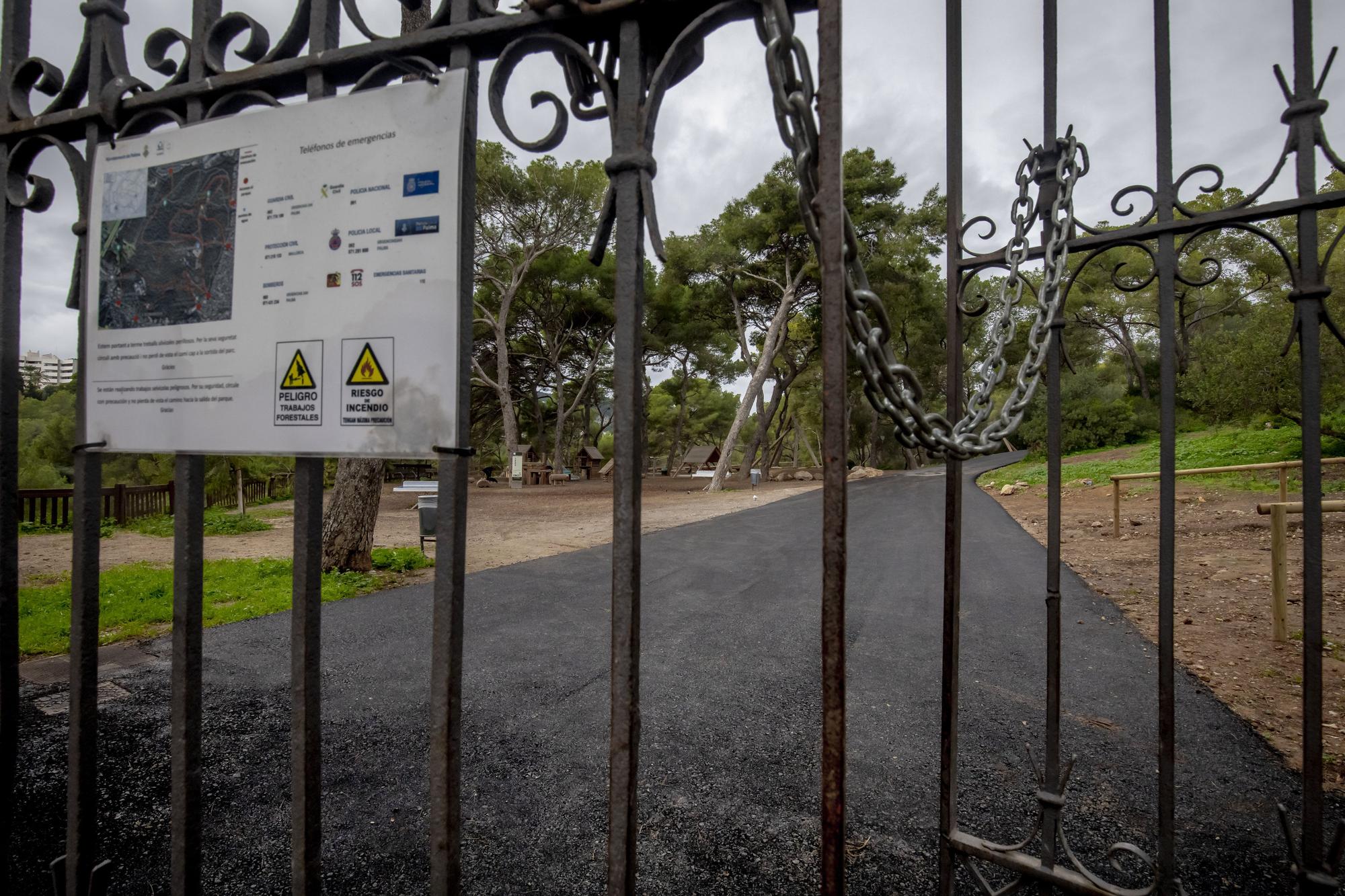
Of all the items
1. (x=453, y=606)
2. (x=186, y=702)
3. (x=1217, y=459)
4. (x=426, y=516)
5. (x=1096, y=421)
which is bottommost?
(x=426, y=516)

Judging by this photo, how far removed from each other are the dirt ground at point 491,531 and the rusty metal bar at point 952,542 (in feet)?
8.54

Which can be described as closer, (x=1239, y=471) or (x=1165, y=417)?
(x=1165, y=417)

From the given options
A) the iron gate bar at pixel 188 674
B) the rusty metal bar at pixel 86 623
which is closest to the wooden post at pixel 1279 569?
the iron gate bar at pixel 188 674

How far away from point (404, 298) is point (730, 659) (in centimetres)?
317

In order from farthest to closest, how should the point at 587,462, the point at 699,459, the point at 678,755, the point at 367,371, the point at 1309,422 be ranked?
the point at 699,459
the point at 587,462
the point at 678,755
the point at 1309,422
the point at 367,371

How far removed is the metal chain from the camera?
951 millimetres

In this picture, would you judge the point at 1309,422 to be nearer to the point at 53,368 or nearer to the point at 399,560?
the point at 399,560

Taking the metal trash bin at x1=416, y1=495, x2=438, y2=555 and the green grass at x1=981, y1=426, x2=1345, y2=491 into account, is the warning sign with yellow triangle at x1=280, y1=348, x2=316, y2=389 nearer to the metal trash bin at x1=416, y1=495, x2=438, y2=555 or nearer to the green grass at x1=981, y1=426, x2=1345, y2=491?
the metal trash bin at x1=416, y1=495, x2=438, y2=555

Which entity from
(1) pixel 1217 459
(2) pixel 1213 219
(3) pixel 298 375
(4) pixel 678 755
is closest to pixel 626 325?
(3) pixel 298 375

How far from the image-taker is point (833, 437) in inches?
37.2

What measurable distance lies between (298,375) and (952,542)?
1597 mm

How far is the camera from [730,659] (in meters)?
3.77

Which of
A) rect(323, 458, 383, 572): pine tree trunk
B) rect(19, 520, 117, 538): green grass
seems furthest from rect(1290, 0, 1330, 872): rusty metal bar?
rect(19, 520, 117, 538): green grass

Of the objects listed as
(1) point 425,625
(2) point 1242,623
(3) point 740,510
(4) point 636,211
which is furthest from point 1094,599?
(3) point 740,510
